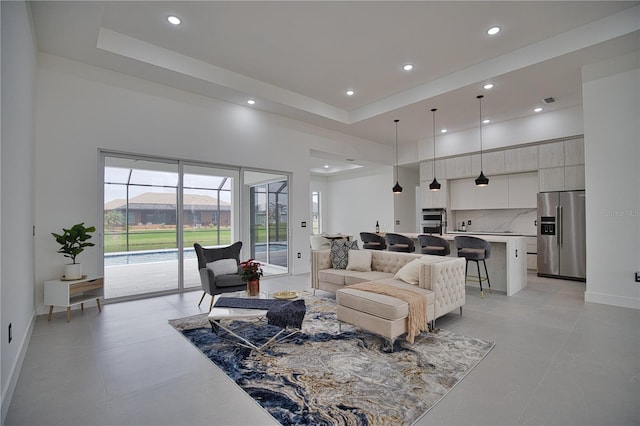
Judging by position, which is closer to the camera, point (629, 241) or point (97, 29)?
point (97, 29)

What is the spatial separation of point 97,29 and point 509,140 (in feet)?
25.0

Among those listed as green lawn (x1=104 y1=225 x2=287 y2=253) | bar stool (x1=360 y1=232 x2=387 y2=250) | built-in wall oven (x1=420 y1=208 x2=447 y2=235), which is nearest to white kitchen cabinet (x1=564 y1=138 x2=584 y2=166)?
built-in wall oven (x1=420 y1=208 x2=447 y2=235)

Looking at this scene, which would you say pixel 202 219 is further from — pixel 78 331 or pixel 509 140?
pixel 509 140

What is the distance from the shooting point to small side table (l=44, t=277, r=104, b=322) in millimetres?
3762

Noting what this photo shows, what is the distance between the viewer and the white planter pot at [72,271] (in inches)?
154

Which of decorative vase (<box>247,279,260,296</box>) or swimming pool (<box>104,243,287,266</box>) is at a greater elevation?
swimming pool (<box>104,243,287,266</box>)

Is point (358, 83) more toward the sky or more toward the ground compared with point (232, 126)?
more toward the sky

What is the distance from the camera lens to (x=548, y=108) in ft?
A: 20.2

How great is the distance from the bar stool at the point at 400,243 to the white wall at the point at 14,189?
5121 mm

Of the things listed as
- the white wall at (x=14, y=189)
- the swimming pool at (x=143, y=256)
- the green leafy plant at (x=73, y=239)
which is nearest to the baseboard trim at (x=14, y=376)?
the white wall at (x=14, y=189)

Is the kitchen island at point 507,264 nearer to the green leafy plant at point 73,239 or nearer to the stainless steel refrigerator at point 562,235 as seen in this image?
the stainless steel refrigerator at point 562,235

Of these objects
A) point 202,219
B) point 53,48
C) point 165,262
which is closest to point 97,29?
point 53,48

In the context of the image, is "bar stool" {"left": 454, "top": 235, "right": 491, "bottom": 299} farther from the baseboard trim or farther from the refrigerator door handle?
the baseboard trim

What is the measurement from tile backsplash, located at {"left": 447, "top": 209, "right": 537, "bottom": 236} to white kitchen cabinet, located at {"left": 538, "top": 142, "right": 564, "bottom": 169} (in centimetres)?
128
